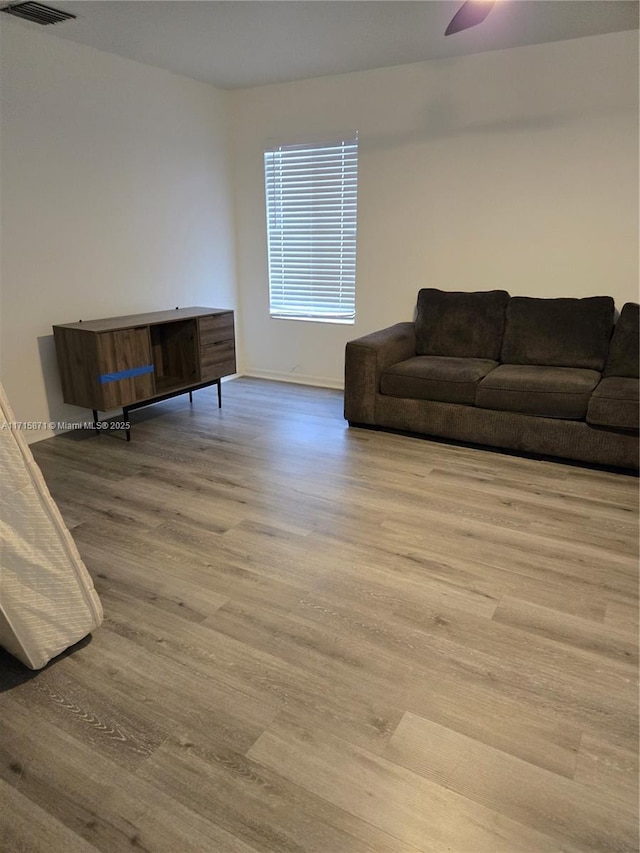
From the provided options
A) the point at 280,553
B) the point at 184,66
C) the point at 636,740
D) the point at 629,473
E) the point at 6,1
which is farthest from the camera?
the point at 184,66

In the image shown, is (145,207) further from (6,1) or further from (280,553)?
(280,553)

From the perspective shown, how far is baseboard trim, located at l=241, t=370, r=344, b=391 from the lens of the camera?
5.07 metres

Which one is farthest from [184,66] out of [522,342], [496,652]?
[496,652]

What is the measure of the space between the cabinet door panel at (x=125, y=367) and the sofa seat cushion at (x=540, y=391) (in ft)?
7.34

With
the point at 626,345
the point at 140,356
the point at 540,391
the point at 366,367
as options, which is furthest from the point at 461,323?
the point at 140,356

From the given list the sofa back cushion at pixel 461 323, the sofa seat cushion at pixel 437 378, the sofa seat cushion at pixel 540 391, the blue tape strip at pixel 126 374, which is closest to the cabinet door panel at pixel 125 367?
the blue tape strip at pixel 126 374

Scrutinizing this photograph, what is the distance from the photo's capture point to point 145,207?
13.9 feet

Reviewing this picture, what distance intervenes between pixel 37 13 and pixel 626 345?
3.94 metres

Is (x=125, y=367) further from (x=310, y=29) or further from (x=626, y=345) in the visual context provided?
(x=626, y=345)

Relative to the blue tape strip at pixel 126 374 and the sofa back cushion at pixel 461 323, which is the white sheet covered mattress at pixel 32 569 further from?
the sofa back cushion at pixel 461 323

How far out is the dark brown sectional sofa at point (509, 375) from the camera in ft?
10.4

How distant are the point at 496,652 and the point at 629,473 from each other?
6.10 feet

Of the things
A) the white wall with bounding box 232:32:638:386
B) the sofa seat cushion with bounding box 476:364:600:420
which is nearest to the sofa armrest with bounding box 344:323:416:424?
the sofa seat cushion with bounding box 476:364:600:420

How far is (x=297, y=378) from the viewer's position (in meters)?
5.25
